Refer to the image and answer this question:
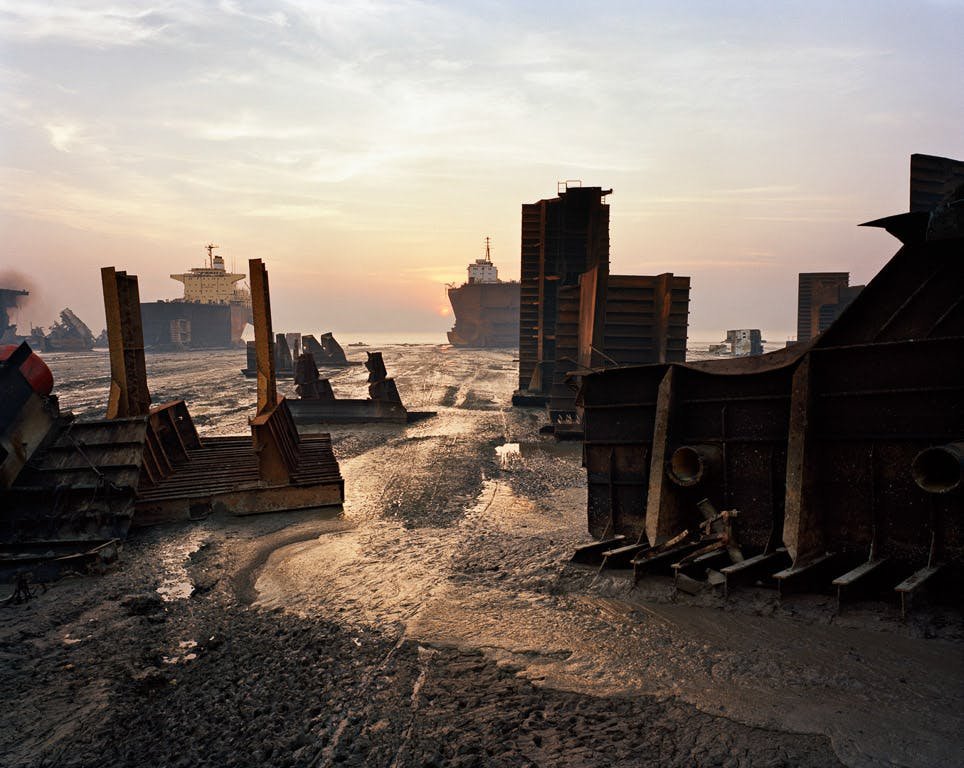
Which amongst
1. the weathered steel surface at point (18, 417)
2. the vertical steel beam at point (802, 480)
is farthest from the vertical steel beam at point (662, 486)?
the weathered steel surface at point (18, 417)

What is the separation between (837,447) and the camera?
450 centimetres

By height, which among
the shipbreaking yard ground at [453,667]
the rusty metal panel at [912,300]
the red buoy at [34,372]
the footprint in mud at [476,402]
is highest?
the rusty metal panel at [912,300]

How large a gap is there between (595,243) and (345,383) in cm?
1385

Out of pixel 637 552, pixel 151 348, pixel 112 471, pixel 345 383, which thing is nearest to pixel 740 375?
pixel 637 552

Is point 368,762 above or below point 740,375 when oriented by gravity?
below

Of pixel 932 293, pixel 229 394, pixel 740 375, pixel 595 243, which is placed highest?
pixel 595 243

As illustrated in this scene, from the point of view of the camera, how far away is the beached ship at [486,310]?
74.3 meters

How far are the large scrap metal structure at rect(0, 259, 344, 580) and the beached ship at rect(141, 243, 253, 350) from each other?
6958 centimetres

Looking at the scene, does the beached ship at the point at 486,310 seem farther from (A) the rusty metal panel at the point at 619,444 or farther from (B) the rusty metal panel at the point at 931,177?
(A) the rusty metal panel at the point at 619,444

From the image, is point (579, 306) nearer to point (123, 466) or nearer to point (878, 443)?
point (123, 466)

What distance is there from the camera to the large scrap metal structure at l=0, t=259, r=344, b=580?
21.5ft

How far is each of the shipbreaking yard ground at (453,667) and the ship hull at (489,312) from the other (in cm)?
6901

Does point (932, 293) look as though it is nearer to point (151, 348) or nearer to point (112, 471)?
point (112, 471)

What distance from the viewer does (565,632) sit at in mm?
4266
